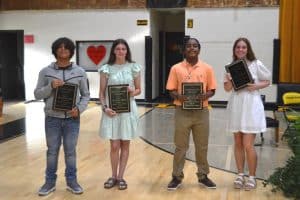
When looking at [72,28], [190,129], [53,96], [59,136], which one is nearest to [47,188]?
[59,136]

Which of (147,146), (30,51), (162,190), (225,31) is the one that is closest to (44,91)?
(162,190)

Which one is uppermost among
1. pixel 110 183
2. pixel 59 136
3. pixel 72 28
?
pixel 72 28

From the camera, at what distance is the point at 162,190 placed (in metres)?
5.55

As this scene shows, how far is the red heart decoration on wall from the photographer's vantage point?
15.5 m

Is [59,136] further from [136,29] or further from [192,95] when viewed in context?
[136,29]

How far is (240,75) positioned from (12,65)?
1279 centimetres

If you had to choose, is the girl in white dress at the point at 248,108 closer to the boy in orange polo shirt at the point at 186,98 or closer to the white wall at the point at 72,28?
the boy in orange polo shirt at the point at 186,98

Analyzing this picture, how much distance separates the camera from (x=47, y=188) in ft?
17.7

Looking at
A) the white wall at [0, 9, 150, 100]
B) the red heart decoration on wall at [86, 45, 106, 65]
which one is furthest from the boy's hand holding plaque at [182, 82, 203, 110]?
the red heart decoration on wall at [86, 45, 106, 65]

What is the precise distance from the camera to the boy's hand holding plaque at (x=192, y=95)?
209 inches

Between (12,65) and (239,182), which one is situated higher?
(12,65)

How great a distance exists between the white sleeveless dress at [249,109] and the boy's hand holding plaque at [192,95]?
1.51 ft

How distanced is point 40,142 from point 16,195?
3.36m

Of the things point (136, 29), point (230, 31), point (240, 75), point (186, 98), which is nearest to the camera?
point (186, 98)
